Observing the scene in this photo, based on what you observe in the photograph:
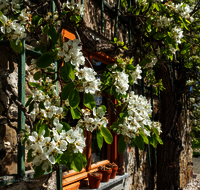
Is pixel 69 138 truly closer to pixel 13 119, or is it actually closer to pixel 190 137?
pixel 13 119

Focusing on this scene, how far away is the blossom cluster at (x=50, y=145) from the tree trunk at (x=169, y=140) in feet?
9.63

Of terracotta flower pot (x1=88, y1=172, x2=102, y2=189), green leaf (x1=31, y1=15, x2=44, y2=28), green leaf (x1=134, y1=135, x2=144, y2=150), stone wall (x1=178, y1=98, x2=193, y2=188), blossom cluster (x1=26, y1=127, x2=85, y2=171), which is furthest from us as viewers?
stone wall (x1=178, y1=98, x2=193, y2=188)

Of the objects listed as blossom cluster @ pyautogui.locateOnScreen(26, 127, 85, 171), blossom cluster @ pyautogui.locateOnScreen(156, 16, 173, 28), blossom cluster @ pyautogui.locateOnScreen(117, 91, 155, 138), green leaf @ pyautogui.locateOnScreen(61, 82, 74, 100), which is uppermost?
blossom cluster @ pyautogui.locateOnScreen(156, 16, 173, 28)

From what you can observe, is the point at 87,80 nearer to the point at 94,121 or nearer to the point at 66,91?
the point at 66,91

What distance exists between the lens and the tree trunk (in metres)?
3.66

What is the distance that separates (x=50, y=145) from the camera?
1010mm

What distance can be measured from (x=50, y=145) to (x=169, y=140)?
3.16 metres

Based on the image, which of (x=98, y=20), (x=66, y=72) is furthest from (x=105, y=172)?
(x=98, y=20)

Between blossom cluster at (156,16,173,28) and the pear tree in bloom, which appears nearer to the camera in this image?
the pear tree in bloom

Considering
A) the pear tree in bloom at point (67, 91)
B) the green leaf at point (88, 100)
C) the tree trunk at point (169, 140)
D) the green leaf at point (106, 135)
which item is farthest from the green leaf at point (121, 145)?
the tree trunk at point (169, 140)

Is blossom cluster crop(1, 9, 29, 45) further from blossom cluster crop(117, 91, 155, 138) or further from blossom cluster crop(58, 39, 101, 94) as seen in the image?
blossom cluster crop(117, 91, 155, 138)

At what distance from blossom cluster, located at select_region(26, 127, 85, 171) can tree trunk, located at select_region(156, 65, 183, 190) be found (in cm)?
294

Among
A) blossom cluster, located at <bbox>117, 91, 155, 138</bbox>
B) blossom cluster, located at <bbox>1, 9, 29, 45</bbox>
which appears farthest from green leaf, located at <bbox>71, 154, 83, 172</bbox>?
blossom cluster, located at <bbox>1, 9, 29, 45</bbox>

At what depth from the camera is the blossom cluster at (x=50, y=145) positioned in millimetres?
1000
